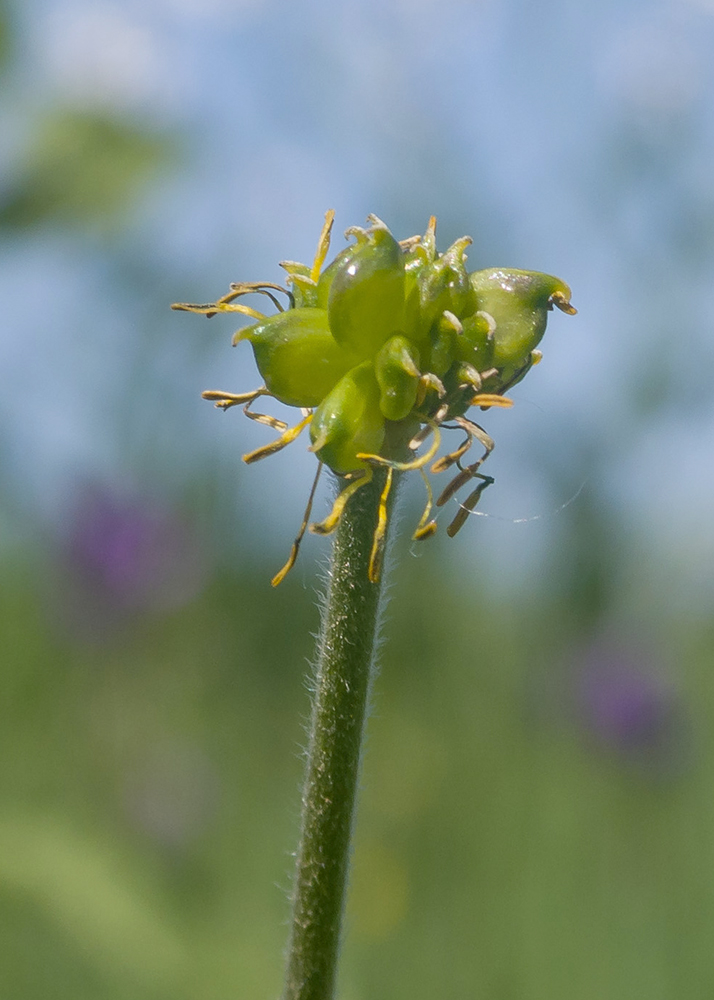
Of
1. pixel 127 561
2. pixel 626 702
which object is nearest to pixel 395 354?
pixel 127 561

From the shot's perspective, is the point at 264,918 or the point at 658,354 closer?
the point at 264,918

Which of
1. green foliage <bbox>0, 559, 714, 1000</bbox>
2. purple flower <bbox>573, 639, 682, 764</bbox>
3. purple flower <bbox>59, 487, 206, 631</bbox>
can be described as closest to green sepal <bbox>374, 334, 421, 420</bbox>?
green foliage <bbox>0, 559, 714, 1000</bbox>

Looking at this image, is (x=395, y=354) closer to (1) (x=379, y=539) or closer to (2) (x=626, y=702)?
(1) (x=379, y=539)

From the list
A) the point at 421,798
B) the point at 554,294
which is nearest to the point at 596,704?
the point at 421,798

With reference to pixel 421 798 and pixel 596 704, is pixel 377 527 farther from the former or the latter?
pixel 596 704

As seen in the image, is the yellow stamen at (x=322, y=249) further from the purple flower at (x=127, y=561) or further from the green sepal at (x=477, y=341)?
the purple flower at (x=127, y=561)

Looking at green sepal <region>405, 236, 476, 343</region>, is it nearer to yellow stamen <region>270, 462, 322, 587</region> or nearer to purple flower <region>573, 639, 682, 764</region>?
yellow stamen <region>270, 462, 322, 587</region>
